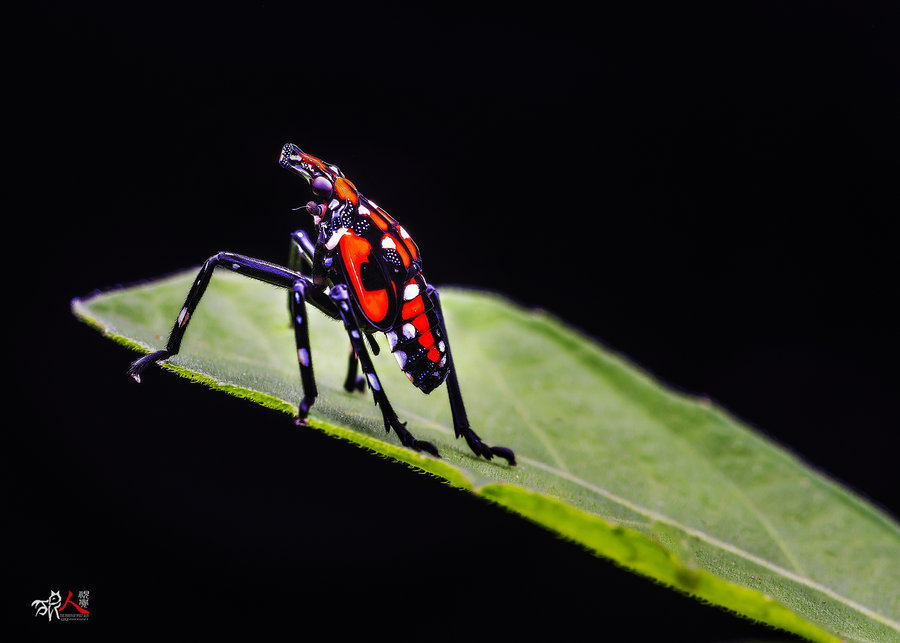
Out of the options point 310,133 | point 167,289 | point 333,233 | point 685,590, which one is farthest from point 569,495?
point 167,289

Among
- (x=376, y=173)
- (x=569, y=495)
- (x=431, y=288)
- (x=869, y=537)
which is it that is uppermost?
(x=376, y=173)

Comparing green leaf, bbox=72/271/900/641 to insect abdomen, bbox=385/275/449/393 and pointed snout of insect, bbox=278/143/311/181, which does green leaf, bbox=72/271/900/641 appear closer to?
insect abdomen, bbox=385/275/449/393

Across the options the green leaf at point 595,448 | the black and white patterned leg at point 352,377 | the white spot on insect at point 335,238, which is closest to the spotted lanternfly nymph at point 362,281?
the white spot on insect at point 335,238

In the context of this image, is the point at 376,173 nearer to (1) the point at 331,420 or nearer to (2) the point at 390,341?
(2) the point at 390,341

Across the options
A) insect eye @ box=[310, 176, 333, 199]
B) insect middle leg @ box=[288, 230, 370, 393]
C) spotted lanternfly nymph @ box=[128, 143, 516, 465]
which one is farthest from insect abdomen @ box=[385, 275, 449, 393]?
insect eye @ box=[310, 176, 333, 199]

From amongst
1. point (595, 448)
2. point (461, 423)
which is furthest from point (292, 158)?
point (595, 448)

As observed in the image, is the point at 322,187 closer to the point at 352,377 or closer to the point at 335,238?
the point at 335,238
